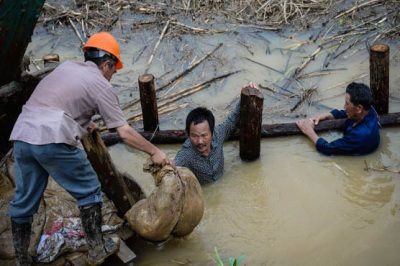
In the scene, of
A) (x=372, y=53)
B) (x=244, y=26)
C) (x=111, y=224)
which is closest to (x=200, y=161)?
(x=111, y=224)

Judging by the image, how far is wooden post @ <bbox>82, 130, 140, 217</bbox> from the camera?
5.11 meters

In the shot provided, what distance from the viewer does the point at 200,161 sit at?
591 cm

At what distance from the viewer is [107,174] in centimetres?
528

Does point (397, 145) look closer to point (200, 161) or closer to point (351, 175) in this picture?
point (351, 175)

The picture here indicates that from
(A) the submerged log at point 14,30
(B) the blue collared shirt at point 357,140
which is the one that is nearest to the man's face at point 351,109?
(B) the blue collared shirt at point 357,140

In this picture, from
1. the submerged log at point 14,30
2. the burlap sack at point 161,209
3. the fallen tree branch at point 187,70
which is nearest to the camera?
the submerged log at point 14,30

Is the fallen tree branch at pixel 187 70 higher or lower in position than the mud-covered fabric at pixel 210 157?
higher

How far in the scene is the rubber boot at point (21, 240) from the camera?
15.5 ft

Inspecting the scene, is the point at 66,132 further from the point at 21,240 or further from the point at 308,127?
the point at 308,127

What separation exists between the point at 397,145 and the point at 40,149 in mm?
4087

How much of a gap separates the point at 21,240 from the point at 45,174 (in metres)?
0.62

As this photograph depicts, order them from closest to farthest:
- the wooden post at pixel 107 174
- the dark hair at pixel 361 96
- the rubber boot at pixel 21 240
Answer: the rubber boot at pixel 21 240, the wooden post at pixel 107 174, the dark hair at pixel 361 96

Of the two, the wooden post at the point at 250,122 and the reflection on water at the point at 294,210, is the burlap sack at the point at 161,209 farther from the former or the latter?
the wooden post at the point at 250,122

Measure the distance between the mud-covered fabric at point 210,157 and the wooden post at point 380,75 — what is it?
63.3 inches
